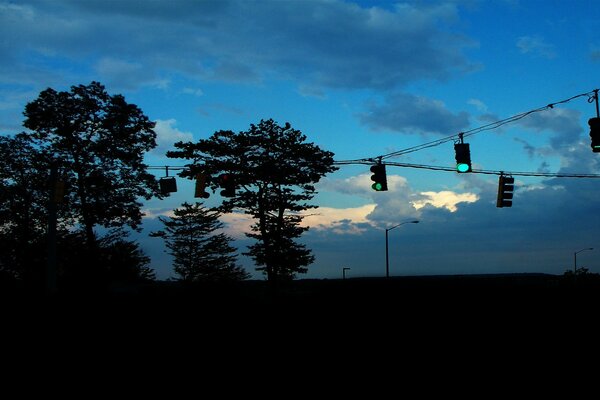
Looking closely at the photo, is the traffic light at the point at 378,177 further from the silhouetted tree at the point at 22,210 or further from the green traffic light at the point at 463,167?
the silhouetted tree at the point at 22,210

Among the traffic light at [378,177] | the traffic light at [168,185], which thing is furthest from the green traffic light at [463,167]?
the traffic light at [168,185]

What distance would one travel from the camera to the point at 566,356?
15.6 m

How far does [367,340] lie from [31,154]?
31581 millimetres

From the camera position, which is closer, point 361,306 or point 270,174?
point 361,306

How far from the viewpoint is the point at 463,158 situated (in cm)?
1919

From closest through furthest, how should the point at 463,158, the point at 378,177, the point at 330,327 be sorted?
the point at 463,158 < the point at 330,327 < the point at 378,177

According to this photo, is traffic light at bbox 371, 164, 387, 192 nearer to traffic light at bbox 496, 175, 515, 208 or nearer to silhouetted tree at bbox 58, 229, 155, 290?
traffic light at bbox 496, 175, 515, 208

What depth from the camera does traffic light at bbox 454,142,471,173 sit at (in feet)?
63.0

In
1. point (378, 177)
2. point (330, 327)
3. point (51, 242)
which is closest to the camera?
point (330, 327)

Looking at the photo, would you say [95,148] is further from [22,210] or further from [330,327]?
[330,327]

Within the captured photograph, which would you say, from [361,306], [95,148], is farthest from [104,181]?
Result: [361,306]

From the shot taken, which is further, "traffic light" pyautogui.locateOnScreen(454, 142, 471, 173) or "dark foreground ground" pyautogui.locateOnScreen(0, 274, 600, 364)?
"traffic light" pyautogui.locateOnScreen(454, 142, 471, 173)

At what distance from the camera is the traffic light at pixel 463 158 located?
63.0 ft

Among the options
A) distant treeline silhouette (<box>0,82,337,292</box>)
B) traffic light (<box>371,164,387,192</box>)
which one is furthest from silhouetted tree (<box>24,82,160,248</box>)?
traffic light (<box>371,164,387,192</box>)
